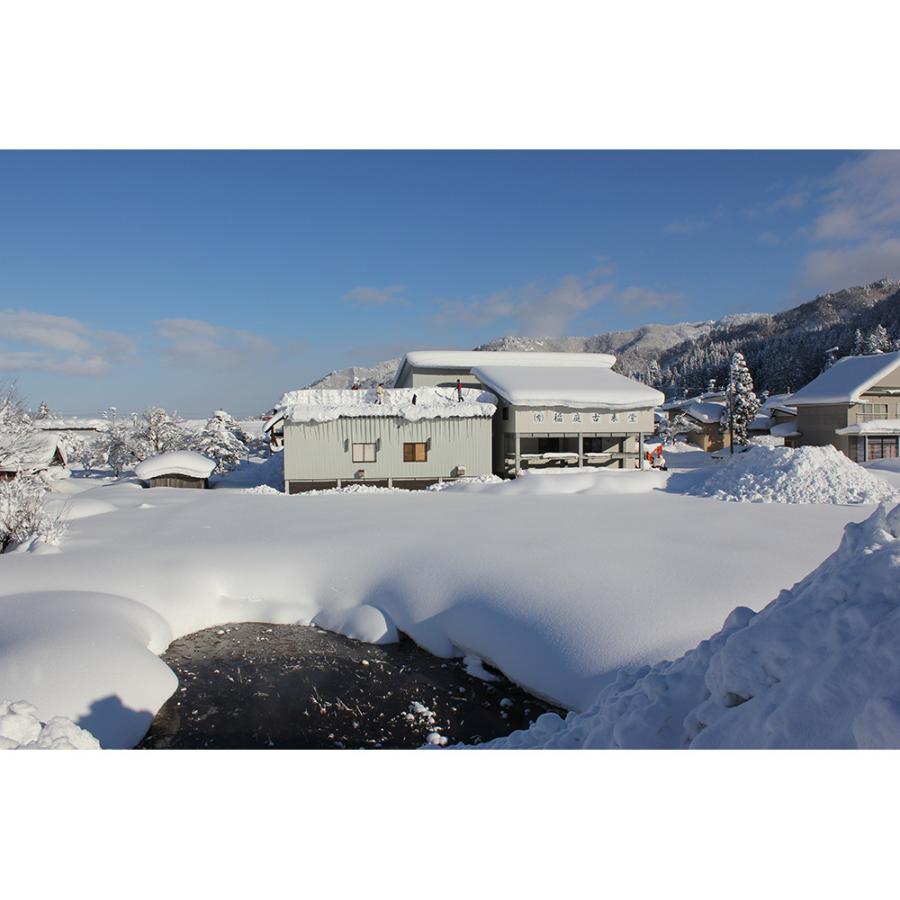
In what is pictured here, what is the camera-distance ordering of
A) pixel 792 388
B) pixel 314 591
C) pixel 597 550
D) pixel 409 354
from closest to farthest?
1. pixel 314 591
2. pixel 597 550
3. pixel 409 354
4. pixel 792 388

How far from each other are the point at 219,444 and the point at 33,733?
34945 millimetres

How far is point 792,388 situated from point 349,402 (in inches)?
2347

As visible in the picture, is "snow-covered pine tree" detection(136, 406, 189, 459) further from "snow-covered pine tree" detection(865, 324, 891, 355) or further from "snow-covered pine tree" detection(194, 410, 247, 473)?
"snow-covered pine tree" detection(865, 324, 891, 355)

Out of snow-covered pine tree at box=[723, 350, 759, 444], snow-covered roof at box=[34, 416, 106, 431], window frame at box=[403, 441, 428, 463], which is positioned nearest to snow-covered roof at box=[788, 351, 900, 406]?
snow-covered pine tree at box=[723, 350, 759, 444]

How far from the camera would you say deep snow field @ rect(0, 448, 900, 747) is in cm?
451

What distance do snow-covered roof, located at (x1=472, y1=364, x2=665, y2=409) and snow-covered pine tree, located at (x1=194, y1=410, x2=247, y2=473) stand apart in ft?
65.7

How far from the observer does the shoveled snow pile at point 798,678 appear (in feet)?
10.4

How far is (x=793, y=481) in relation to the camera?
55.7 feet

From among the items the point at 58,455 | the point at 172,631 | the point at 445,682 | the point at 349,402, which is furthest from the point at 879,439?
the point at 58,455

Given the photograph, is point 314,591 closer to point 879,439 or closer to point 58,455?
point 58,455

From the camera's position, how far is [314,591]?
31.4ft

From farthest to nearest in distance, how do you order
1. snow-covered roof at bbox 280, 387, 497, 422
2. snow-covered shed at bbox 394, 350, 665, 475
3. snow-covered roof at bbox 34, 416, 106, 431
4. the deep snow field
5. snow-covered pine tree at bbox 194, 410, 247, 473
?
snow-covered roof at bbox 34, 416, 106, 431, snow-covered pine tree at bbox 194, 410, 247, 473, snow-covered shed at bbox 394, 350, 665, 475, snow-covered roof at bbox 280, 387, 497, 422, the deep snow field

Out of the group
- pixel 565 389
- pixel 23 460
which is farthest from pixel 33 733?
pixel 565 389

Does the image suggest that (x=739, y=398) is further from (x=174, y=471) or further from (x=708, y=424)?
(x=174, y=471)
